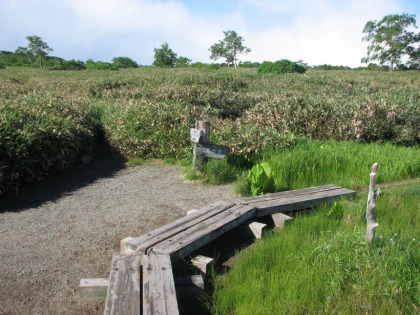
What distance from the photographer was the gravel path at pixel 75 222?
3229 millimetres

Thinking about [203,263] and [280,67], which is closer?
[203,263]

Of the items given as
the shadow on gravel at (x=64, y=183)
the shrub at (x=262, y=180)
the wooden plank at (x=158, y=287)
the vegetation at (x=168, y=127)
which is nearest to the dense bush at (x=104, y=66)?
the vegetation at (x=168, y=127)

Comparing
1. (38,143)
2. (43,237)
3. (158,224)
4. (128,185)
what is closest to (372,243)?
(158,224)

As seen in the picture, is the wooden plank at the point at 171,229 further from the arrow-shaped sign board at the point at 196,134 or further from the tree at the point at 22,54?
the tree at the point at 22,54

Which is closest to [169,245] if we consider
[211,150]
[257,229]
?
[257,229]

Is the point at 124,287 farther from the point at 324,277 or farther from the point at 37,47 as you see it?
the point at 37,47

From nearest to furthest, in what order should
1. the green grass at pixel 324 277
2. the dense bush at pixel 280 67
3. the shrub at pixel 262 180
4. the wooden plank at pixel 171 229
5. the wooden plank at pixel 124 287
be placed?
the wooden plank at pixel 124 287 → the green grass at pixel 324 277 → the wooden plank at pixel 171 229 → the shrub at pixel 262 180 → the dense bush at pixel 280 67

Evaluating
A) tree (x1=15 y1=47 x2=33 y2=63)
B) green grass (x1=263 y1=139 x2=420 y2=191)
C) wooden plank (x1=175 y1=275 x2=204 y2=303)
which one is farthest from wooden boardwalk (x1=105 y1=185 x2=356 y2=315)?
tree (x1=15 y1=47 x2=33 y2=63)

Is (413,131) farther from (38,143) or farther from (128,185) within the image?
(38,143)

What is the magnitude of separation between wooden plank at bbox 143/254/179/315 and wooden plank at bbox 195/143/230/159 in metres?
3.55

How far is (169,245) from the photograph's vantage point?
11.0 feet

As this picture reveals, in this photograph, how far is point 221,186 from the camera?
6184 mm

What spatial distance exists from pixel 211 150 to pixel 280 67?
32.2 m

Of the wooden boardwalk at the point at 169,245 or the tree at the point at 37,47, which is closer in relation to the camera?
the wooden boardwalk at the point at 169,245
